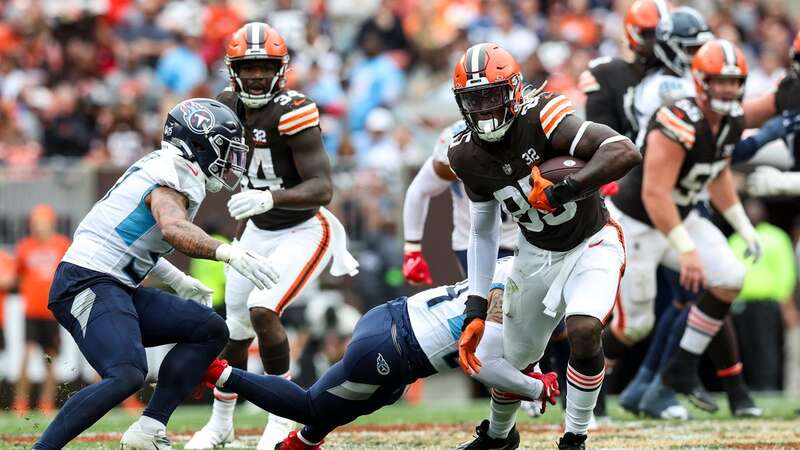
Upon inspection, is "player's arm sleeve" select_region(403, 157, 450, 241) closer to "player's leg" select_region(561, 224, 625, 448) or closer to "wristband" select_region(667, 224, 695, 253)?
"wristband" select_region(667, 224, 695, 253)

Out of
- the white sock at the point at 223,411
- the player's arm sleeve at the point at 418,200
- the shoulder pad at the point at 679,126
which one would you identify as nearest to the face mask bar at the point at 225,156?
the white sock at the point at 223,411

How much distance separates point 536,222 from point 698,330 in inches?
113

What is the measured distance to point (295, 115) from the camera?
7.20m

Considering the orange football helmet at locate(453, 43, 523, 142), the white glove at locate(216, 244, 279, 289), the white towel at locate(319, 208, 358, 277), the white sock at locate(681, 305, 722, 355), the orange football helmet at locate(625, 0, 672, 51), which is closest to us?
the white glove at locate(216, 244, 279, 289)

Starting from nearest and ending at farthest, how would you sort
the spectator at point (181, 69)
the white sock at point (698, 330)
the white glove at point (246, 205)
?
the white glove at point (246, 205) → the white sock at point (698, 330) → the spectator at point (181, 69)

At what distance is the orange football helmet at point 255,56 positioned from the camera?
23.5 feet

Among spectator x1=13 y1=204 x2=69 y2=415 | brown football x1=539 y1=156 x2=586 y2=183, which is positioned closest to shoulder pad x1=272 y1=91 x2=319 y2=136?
brown football x1=539 y1=156 x2=586 y2=183

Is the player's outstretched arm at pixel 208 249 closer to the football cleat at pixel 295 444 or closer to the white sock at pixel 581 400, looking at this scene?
the football cleat at pixel 295 444

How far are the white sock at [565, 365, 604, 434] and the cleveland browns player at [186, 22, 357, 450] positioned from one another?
1702mm

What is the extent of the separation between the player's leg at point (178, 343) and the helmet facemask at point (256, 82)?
61.3 inches

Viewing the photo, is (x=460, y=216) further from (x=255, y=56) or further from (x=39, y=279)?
(x=39, y=279)

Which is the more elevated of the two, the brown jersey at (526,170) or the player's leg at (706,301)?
the brown jersey at (526,170)

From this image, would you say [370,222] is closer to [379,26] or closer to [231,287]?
[379,26]

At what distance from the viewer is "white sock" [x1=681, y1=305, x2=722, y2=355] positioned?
28.1 feet
